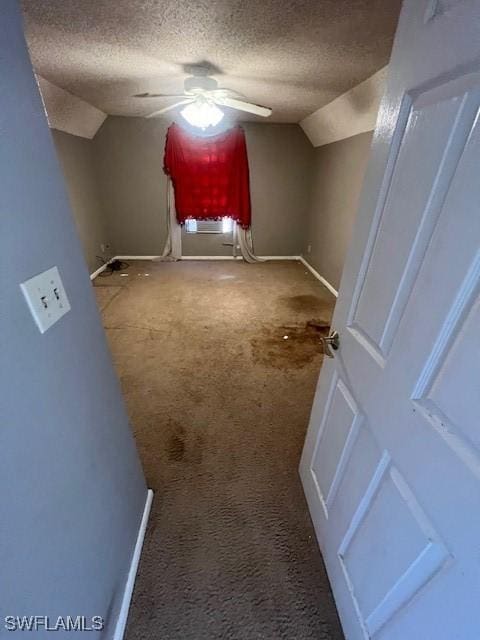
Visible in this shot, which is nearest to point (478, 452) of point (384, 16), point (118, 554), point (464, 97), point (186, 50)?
point (464, 97)

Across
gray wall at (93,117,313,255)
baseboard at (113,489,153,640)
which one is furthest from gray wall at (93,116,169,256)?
baseboard at (113,489,153,640)

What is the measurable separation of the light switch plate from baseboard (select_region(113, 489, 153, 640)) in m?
1.00

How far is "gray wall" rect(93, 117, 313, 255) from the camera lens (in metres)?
4.39

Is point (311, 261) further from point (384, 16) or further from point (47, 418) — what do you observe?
point (47, 418)

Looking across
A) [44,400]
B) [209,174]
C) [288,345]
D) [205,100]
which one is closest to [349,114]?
[205,100]

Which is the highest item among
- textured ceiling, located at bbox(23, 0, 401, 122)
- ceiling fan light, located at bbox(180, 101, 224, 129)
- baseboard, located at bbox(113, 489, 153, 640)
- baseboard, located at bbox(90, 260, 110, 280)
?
textured ceiling, located at bbox(23, 0, 401, 122)

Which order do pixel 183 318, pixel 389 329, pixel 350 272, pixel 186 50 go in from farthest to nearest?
1. pixel 183 318
2. pixel 186 50
3. pixel 350 272
4. pixel 389 329

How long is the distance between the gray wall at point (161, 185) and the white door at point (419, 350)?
4360 millimetres

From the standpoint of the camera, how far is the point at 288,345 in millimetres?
2646

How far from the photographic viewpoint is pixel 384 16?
4.53 ft

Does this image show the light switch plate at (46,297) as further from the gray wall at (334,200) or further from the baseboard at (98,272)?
the baseboard at (98,272)

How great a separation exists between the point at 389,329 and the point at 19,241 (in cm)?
81

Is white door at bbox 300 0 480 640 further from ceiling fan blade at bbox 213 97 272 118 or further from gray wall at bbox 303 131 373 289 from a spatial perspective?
gray wall at bbox 303 131 373 289

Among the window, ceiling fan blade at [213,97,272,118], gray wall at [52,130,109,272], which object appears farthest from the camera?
the window
